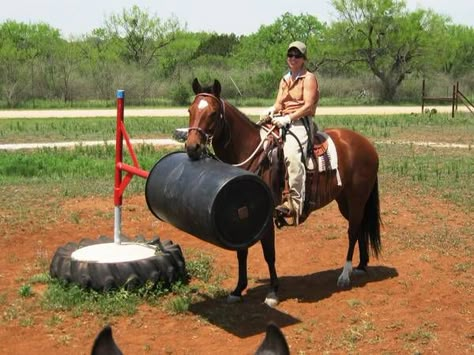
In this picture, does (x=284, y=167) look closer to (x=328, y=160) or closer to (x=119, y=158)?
(x=328, y=160)

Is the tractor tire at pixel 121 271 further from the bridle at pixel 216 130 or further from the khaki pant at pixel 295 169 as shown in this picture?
the khaki pant at pixel 295 169

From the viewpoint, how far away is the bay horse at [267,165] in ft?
17.6

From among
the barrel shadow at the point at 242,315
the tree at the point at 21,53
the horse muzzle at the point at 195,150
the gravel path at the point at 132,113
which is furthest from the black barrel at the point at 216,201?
the tree at the point at 21,53

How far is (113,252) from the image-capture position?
21.1 ft

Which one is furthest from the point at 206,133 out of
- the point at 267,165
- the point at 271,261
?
the point at 271,261

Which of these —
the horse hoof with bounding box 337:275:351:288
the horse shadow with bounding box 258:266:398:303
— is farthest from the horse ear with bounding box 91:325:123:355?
the horse hoof with bounding box 337:275:351:288

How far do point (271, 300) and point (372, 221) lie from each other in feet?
5.60

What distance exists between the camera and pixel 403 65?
45.2 m

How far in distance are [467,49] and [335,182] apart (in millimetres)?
58337

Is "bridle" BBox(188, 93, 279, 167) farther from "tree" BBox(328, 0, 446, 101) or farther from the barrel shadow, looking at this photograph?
"tree" BBox(328, 0, 446, 101)

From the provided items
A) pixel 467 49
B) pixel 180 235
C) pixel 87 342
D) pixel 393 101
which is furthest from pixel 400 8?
pixel 87 342

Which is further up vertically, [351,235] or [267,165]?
[267,165]

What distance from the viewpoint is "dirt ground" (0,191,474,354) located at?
5156 millimetres

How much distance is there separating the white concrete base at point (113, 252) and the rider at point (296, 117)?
150cm
